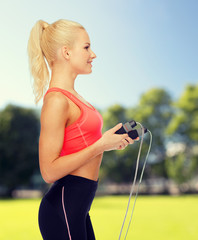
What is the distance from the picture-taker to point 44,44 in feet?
8.30

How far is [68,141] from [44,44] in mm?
747

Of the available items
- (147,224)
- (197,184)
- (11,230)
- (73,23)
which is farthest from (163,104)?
(73,23)

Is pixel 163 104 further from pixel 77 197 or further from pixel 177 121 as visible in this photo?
pixel 77 197

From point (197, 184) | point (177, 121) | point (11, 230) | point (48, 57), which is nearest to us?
point (48, 57)

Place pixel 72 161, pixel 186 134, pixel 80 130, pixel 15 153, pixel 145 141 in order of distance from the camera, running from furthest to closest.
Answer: pixel 145 141
pixel 15 153
pixel 186 134
pixel 80 130
pixel 72 161

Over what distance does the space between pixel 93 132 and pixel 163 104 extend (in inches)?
1665

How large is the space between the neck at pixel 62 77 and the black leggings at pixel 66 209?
2.16 ft

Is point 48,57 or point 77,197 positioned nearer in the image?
point 77,197

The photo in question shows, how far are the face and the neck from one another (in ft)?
0.18

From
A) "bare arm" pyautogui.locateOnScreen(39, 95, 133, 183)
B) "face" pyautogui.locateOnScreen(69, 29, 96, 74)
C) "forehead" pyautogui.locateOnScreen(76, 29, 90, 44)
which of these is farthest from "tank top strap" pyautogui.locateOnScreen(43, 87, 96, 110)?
"forehead" pyautogui.locateOnScreen(76, 29, 90, 44)

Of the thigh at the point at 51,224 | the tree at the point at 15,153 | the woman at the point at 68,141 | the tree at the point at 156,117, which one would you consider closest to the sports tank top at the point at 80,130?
the woman at the point at 68,141

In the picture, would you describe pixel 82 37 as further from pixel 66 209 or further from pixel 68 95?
pixel 66 209

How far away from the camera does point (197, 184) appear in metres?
42.3

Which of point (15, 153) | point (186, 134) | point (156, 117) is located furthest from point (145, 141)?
point (15, 153)
